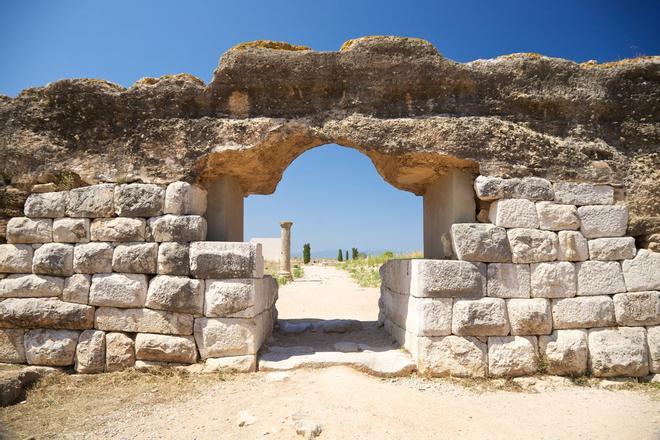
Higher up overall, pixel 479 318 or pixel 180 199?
pixel 180 199

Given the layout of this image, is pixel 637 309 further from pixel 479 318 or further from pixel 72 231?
pixel 72 231

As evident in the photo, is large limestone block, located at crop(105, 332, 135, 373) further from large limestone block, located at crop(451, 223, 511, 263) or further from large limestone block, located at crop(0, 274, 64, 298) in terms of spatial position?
large limestone block, located at crop(451, 223, 511, 263)

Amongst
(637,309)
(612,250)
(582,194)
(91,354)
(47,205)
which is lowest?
(91,354)

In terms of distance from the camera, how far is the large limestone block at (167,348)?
434 centimetres

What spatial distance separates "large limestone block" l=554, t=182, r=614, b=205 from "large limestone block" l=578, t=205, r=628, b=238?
0.27 feet

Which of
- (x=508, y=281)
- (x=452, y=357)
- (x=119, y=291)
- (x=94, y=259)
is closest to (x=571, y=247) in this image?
(x=508, y=281)

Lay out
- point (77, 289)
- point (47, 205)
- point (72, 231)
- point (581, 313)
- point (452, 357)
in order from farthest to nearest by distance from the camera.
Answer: point (47, 205) → point (72, 231) → point (77, 289) → point (581, 313) → point (452, 357)

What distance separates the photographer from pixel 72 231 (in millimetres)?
4590

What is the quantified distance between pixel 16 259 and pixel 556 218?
242 inches

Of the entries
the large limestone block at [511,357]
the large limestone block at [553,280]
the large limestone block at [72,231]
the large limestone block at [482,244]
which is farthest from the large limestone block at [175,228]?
the large limestone block at [553,280]

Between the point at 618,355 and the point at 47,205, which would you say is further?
the point at 47,205

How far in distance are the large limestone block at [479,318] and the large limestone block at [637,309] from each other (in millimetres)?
1289

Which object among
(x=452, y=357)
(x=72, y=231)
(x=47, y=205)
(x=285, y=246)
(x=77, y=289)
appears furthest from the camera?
(x=285, y=246)

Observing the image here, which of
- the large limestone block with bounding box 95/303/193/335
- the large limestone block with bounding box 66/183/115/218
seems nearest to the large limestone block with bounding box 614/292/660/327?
the large limestone block with bounding box 95/303/193/335
